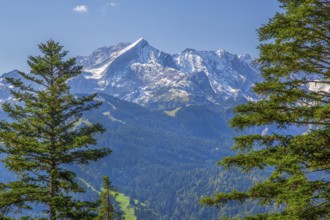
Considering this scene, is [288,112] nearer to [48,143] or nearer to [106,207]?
[48,143]

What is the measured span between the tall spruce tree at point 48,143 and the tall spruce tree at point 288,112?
10902mm

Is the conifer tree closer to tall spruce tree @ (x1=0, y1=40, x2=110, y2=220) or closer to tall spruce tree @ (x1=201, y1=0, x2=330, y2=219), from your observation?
tall spruce tree @ (x1=0, y1=40, x2=110, y2=220)

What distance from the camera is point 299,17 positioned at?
17.1m

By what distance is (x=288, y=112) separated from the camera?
1773 centimetres

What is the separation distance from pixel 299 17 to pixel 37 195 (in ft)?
58.8

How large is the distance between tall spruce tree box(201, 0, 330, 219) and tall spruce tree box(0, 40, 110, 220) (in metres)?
10.9

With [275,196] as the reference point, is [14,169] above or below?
above

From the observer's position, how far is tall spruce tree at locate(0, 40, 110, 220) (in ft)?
77.8

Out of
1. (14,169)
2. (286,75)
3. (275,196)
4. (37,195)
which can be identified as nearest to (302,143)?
(275,196)

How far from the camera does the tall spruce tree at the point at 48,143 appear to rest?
23.7m

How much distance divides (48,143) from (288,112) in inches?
638

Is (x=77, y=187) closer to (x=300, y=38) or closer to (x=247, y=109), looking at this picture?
(x=247, y=109)

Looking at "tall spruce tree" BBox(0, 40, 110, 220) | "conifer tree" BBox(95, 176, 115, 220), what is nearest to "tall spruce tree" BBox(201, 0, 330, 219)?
"tall spruce tree" BBox(0, 40, 110, 220)

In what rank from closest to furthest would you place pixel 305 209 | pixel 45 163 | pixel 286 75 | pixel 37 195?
pixel 305 209
pixel 286 75
pixel 37 195
pixel 45 163
